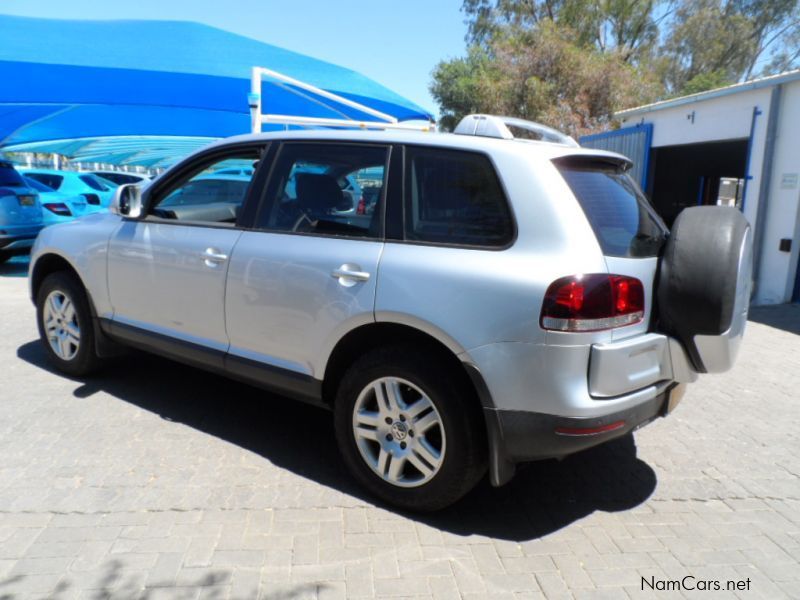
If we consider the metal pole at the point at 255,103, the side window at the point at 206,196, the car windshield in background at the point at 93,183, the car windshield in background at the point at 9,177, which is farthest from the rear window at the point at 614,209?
the car windshield in background at the point at 93,183

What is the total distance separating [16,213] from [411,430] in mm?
9881

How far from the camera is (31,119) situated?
36.8 ft

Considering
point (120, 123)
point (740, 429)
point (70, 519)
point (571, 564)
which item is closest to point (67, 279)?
point (70, 519)

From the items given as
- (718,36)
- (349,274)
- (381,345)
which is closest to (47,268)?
(349,274)

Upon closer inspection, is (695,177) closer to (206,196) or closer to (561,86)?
(561,86)

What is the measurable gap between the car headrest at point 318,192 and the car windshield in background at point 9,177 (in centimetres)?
919

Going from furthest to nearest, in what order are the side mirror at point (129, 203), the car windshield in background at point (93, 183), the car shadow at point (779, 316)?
the car windshield in background at point (93, 183) < the car shadow at point (779, 316) < the side mirror at point (129, 203)

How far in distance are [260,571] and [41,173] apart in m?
15.6

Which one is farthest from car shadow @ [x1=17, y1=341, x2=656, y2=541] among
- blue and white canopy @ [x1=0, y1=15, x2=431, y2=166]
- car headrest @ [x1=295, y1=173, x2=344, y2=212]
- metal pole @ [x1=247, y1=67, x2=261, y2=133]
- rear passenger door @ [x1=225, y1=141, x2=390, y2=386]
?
blue and white canopy @ [x1=0, y1=15, x2=431, y2=166]

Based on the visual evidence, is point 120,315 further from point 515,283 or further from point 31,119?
point 31,119

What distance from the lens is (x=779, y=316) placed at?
792cm

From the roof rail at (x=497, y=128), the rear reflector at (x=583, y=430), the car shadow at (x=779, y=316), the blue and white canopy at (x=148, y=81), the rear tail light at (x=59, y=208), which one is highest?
the blue and white canopy at (x=148, y=81)

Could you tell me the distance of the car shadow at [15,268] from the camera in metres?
10.6

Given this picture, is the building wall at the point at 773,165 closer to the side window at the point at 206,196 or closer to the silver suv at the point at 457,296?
the silver suv at the point at 457,296
